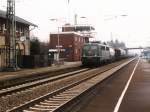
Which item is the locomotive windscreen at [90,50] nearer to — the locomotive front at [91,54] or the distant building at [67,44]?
the locomotive front at [91,54]

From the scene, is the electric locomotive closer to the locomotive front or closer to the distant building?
the locomotive front

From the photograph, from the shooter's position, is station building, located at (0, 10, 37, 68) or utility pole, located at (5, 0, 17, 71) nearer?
utility pole, located at (5, 0, 17, 71)

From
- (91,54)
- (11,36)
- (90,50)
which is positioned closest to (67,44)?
(90,50)

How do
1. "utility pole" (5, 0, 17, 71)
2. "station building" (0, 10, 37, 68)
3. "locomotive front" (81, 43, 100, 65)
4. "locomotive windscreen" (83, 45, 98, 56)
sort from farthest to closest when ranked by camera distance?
1. "locomotive windscreen" (83, 45, 98, 56)
2. "locomotive front" (81, 43, 100, 65)
3. "station building" (0, 10, 37, 68)
4. "utility pole" (5, 0, 17, 71)

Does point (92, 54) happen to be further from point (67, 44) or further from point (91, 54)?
point (67, 44)

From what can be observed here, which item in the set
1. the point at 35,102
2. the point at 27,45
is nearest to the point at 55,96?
the point at 35,102

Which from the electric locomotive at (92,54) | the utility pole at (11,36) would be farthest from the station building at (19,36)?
the electric locomotive at (92,54)

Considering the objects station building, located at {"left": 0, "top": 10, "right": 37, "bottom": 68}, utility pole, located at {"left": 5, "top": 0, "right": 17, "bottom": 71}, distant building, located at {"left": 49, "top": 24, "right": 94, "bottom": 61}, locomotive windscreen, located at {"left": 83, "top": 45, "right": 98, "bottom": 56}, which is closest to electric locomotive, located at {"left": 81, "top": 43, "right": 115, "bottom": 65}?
locomotive windscreen, located at {"left": 83, "top": 45, "right": 98, "bottom": 56}

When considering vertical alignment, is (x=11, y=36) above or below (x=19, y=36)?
below

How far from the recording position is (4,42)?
4950 cm

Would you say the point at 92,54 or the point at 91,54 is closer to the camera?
the point at 92,54

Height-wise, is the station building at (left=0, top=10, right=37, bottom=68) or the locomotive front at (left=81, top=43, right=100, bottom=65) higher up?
the station building at (left=0, top=10, right=37, bottom=68)

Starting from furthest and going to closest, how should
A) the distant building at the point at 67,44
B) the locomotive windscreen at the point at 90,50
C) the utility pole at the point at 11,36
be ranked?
the distant building at the point at 67,44 < the locomotive windscreen at the point at 90,50 < the utility pole at the point at 11,36

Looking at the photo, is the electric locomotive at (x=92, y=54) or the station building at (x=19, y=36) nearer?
the station building at (x=19, y=36)
